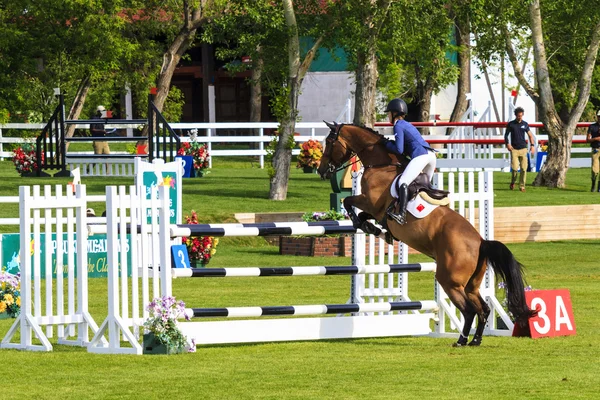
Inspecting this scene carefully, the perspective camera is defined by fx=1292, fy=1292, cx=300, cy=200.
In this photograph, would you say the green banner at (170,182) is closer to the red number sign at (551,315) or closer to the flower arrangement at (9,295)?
the flower arrangement at (9,295)

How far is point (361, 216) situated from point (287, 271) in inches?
44.1

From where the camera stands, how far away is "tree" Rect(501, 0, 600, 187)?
95.6 feet

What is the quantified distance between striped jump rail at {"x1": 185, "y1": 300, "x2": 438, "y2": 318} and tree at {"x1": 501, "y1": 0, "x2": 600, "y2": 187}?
1758cm

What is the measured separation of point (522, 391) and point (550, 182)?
22.7 metres

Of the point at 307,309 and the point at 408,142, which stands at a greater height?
the point at 408,142

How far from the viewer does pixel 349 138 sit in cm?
1216

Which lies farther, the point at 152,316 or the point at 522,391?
the point at 152,316

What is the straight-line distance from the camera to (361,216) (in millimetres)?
11695

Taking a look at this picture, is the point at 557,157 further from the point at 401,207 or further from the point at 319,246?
the point at 401,207

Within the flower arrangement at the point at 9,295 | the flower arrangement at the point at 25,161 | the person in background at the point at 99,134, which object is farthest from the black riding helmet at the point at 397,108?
the person in background at the point at 99,134

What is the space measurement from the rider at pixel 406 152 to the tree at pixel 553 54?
1705 cm

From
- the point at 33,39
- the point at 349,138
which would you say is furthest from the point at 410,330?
the point at 33,39

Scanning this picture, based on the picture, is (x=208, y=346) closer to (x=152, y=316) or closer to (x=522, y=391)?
(x=152, y=316)

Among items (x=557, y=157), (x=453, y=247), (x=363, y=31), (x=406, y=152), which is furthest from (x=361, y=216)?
(x=557, y=157)
